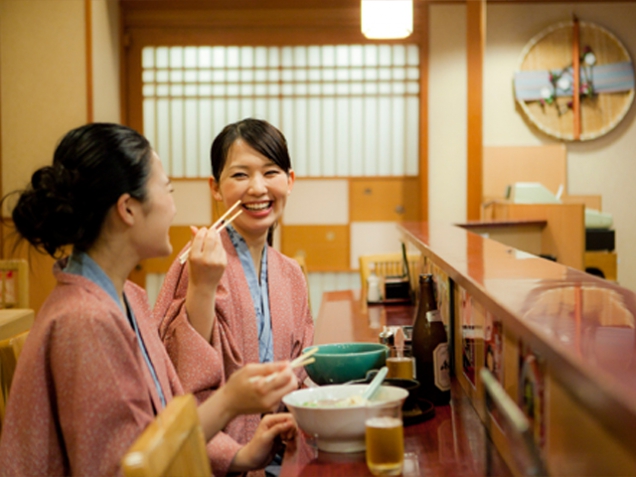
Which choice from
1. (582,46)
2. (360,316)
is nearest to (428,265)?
(360,316)

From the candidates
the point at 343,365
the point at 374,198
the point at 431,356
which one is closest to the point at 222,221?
the point at 343,365

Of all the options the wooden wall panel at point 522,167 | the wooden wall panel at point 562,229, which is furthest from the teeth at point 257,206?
the wooden wall panel at point 522,167

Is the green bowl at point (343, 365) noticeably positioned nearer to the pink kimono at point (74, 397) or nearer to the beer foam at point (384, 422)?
the beer foam at point (384, 422)

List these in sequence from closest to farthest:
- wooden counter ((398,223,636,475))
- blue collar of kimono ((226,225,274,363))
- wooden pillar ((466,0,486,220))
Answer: wooden counter ((398,223,636,475)) < blue collar of kimono ((226,225,274,363)) < wooden pillar ((466,0,486,220))

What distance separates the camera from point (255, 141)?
200 centimetres

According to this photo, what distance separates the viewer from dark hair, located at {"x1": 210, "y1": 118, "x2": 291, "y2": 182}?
201 centimetres

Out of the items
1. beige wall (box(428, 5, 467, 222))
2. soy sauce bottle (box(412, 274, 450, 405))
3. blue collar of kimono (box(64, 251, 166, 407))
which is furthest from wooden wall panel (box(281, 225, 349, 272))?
blue collar of kimono (box(64, 251, 166, 407))

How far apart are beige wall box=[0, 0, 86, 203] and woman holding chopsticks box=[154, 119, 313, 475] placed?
3407 mm

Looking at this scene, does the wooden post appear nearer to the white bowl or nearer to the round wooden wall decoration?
the round wooden wall decoration

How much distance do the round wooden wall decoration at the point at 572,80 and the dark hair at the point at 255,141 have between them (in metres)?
4.27

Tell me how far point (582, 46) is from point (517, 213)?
1.96m

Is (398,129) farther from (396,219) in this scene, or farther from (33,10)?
(33,10)

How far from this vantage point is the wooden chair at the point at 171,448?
2.74 feet

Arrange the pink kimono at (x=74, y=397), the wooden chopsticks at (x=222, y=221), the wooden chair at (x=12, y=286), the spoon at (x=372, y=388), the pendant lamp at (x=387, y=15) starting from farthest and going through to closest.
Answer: the pendant lamp at (x=387, y=15) → the wooden chair at (x=12, y=286) → the wooden chopsticks at (x=222, y=221) → the spoon at (x=372, y=388) → the pink kimono at (x=74, y=397)
